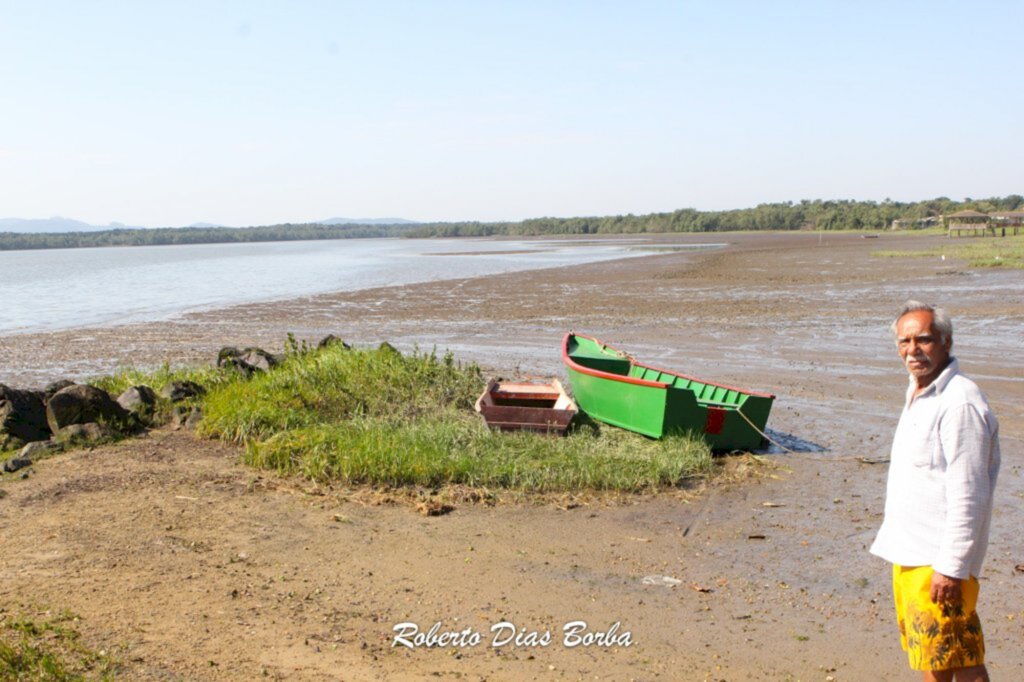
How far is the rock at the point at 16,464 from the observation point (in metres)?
9.68

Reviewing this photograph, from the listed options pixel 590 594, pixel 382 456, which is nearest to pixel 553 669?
pixel 590 594

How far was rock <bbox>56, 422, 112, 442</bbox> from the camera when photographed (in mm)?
10695

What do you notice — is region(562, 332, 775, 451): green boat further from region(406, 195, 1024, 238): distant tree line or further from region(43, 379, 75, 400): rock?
region(406, 195, 1024, 238): distant tree line

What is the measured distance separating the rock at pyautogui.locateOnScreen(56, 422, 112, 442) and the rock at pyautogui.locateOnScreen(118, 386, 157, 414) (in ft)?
2.64

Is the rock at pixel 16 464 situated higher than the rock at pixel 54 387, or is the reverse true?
the rock at pixel 54 387

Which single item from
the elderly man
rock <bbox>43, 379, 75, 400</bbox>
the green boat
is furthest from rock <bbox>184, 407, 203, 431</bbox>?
the elderly man

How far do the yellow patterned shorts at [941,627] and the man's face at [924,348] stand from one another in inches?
30.3

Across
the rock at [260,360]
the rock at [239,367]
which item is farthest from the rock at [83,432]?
the rock at [260,360]

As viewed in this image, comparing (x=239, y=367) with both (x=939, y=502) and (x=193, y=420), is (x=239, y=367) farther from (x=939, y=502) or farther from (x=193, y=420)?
(x=939, y=502)

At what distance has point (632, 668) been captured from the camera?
530cm

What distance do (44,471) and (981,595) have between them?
854 centimetres

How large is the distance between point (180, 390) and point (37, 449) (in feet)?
7.32

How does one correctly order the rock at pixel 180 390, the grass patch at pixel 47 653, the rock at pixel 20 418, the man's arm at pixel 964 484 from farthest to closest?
the rock at pixel 180 390 < the rock at pixel 20 418 < the grass patch at pixel 47 653 < the man's arm at pixel 964 484

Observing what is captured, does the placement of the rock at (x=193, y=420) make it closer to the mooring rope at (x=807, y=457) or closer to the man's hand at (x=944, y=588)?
the mooring rope at (x=807, y=457)
